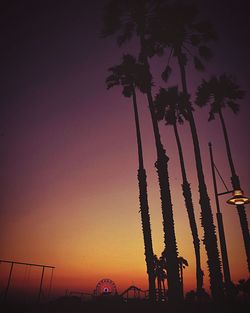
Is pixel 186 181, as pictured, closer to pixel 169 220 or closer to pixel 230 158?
pixel 230 158

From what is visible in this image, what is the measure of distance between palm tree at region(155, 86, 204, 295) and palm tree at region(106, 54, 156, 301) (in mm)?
3846

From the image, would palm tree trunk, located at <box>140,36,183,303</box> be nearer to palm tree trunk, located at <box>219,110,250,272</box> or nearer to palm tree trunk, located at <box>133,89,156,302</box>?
palm tree trunk, located at <box>133,89,156,302</box>

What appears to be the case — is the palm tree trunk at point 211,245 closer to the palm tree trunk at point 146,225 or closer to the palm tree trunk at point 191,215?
the palm tree trunk at point 146,225

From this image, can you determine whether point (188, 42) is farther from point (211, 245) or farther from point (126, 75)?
point (211, 245)

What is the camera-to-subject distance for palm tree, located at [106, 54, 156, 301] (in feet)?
65.6

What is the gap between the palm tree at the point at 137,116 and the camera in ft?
65.6

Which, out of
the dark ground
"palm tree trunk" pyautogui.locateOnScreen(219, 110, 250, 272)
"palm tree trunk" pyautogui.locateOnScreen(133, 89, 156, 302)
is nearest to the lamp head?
the dark ground

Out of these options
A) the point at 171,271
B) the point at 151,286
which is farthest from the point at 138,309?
the point at 171,271

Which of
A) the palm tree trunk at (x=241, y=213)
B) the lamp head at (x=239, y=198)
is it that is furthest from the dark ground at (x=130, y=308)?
the lamp head at (x=239, y=198)

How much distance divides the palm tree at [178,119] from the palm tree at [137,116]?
385 cm

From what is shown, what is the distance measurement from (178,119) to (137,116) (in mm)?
7500

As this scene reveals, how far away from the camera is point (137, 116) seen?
2586 centimetres

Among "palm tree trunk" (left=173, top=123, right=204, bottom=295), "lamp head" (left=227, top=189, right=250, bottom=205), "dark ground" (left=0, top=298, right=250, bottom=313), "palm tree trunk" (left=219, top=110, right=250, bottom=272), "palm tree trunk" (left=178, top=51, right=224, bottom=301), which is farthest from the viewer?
"palm tree trunk" (left=173, top=123, right=204, bottom=295)

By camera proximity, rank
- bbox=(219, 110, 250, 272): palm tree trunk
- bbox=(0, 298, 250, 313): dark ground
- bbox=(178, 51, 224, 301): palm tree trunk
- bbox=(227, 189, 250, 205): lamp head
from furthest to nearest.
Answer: bbox=(219, 110, 250, 272): palm tree trunk < bbox=(178, 51, 224, 301): palm tree trunk < bbox=(0, 298, 250, 313): dark ground < bbox=(227, 189, 250, 205): lamp head
